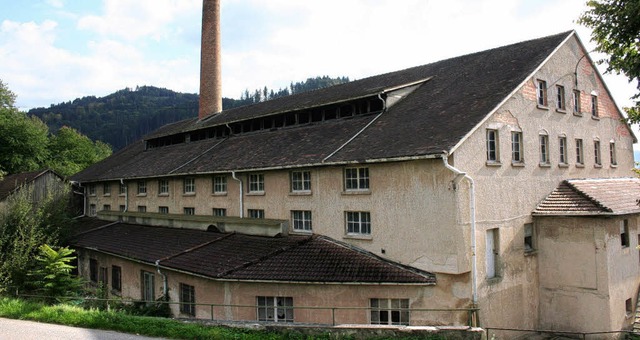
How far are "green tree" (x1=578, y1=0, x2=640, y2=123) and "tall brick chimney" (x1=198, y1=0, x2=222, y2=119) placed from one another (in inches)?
1082

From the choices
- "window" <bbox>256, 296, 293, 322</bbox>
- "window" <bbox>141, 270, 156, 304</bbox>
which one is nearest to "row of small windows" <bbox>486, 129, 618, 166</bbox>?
"window" <bbox>256, 296, 293, 322</bbox>

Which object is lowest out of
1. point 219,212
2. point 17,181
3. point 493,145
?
point 219,212

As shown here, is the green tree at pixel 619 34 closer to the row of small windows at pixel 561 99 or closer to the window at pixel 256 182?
the row of small windows at pixel 561 99

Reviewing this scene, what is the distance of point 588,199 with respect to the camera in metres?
17.0

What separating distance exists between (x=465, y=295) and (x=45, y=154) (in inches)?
2178

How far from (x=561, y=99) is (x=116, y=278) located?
22.5 meters

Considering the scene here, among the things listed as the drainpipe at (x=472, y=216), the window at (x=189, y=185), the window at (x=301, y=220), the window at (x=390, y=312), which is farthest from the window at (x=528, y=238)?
the window at (x=189, y=185)

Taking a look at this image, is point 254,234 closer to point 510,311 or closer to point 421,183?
point 421,183

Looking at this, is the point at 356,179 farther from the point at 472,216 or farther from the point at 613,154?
the point at 613,154

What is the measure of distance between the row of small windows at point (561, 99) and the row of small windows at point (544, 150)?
123 cm

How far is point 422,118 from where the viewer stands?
1739 cm

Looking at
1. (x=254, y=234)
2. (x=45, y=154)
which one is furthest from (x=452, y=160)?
(x=45, y=154)

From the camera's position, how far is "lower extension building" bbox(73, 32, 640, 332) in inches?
584

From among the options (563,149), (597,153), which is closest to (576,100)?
(563,149)
